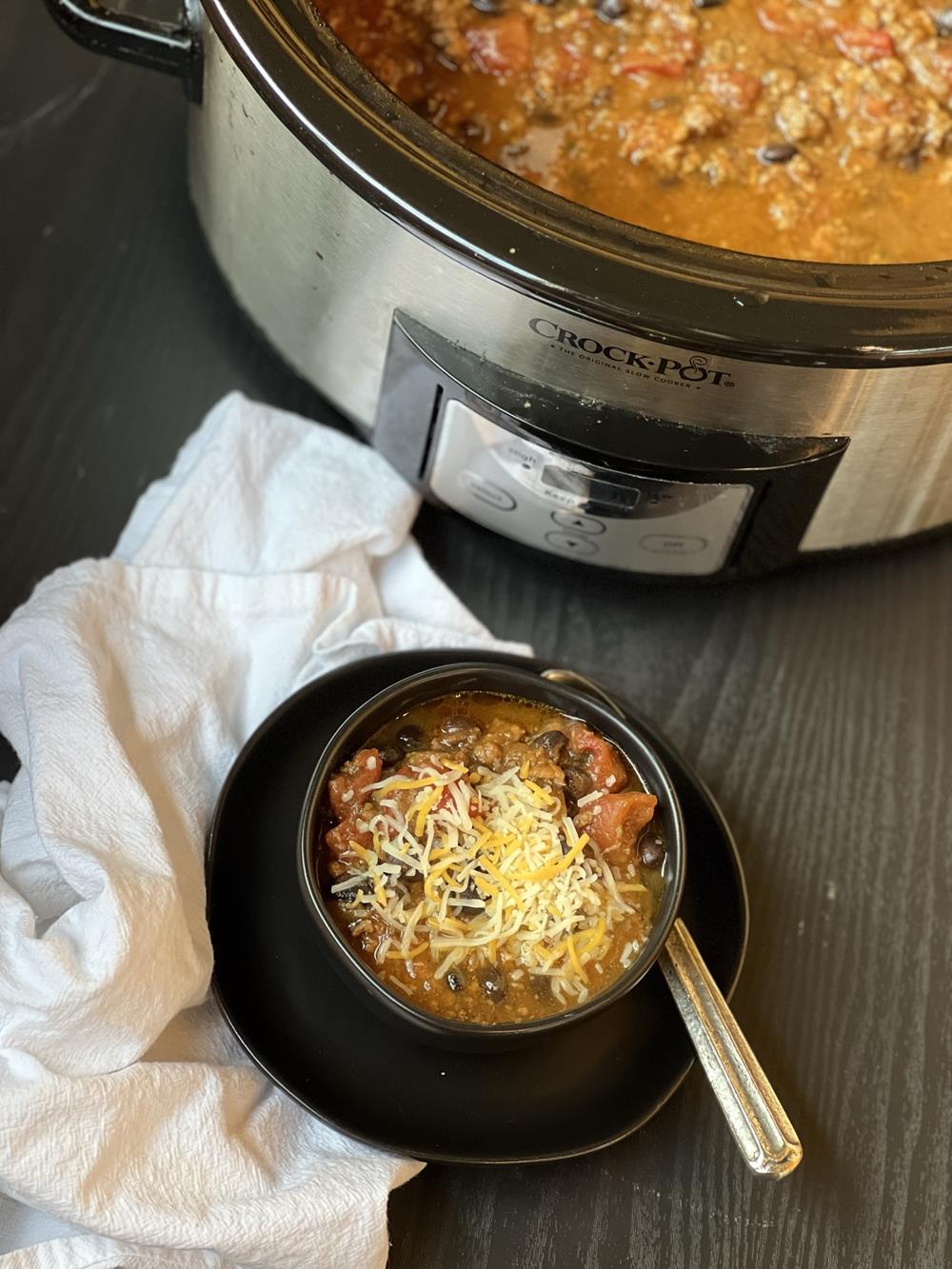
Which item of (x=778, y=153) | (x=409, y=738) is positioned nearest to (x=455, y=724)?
(x=409, y=738)

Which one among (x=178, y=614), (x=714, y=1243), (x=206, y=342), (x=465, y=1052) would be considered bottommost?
(x=714, y=1243)

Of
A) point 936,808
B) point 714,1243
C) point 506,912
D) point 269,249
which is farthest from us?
point 936,808

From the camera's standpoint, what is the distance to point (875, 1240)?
1.28 meters

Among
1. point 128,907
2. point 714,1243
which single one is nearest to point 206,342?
point 128,907

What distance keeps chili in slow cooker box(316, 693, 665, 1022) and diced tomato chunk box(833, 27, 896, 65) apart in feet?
2.66

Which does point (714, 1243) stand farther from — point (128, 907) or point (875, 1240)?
point (128, 907)

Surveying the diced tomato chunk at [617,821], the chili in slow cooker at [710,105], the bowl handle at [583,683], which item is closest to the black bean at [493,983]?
the diced tomato chunk at [617,821]

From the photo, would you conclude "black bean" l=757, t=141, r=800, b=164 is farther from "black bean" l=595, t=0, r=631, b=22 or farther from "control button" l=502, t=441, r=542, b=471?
"control button" l=502, t=441, r=542, b=471

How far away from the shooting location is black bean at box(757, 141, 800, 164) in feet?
4.71

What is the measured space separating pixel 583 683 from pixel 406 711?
0.19 meters

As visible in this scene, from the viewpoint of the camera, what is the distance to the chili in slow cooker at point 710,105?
1.42 meters

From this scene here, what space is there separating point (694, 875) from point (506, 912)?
0.83 feet

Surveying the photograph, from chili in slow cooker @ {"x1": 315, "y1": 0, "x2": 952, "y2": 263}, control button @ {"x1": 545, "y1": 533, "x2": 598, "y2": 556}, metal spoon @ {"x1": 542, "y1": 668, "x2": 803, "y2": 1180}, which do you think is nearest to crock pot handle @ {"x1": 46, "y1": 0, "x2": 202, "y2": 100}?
chili in slow cooker @ {"x1": 315, "y1": 0, "x2": 952, "y2": 263}

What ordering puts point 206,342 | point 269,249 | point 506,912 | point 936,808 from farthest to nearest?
point 206,342 → point 936,808 → point 269,249 → point 506,912
